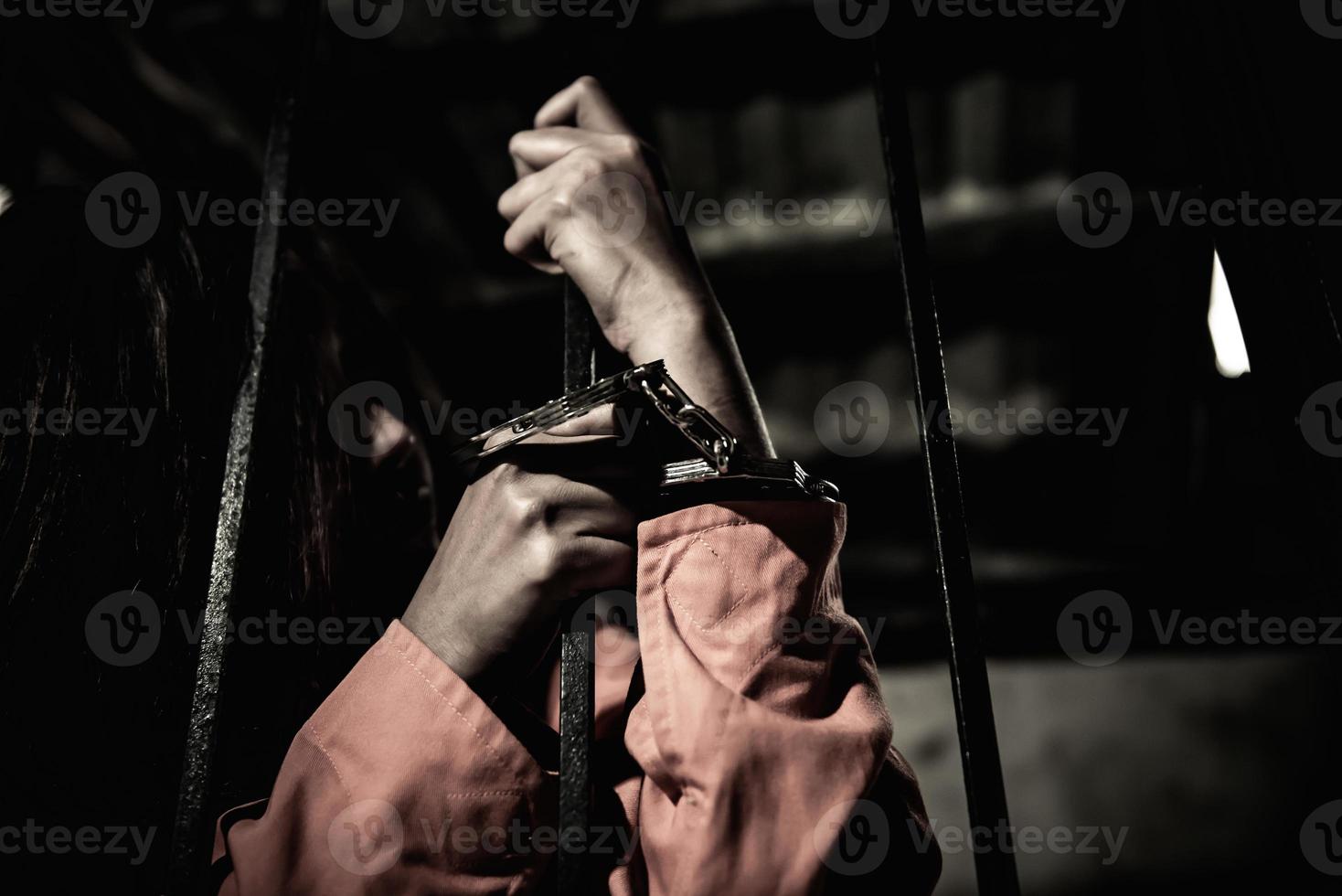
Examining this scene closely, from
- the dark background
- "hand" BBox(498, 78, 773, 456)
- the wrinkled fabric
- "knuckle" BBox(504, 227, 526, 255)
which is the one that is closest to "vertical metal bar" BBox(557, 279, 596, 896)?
the wrinkled fabric

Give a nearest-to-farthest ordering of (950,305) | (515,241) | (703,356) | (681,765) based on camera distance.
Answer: (681,765), (703,356), (515,241), (950,305)

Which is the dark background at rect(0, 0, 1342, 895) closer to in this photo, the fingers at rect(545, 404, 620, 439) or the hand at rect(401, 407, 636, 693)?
the hand at rect(401, 407, 636, 693)

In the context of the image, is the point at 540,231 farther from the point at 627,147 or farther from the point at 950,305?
the point at 950,305

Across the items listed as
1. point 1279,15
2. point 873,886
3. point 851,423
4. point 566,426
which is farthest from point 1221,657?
point 566,426

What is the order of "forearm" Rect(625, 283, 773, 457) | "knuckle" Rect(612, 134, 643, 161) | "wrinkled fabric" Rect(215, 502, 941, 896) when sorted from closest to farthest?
"wrinkled fabric" Rect(215, 502, 941, 896) < "forearm" Rect(625, 283, 773, 457) < "knuckle" Rect(612, 134, 643, 161)

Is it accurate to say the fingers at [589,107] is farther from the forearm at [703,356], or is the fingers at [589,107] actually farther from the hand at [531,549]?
the hand at [531,549]

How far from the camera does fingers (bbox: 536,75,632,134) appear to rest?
905 millimetres

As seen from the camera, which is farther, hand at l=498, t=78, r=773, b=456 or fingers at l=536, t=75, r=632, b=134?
fingers at l=536, t=75, r=632, b=134

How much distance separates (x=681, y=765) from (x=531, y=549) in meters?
0.22

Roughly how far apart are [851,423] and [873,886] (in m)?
2.42

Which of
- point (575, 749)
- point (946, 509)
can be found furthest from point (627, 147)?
point (575, 749)

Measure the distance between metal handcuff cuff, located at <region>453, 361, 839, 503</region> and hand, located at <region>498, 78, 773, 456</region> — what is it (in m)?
0.09

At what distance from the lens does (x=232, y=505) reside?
777 mm

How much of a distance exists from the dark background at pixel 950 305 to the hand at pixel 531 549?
0.27m
